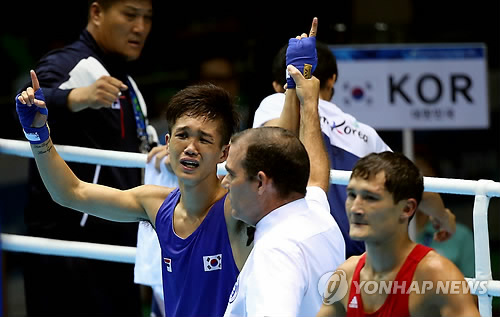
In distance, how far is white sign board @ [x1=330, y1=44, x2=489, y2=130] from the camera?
6266 mm

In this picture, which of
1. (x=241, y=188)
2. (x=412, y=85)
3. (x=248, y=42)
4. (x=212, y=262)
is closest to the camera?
(x=241, y=188)

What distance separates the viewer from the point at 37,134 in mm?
3562

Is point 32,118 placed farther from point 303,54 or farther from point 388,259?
point 388,259

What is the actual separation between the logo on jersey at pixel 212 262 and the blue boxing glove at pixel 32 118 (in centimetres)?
77

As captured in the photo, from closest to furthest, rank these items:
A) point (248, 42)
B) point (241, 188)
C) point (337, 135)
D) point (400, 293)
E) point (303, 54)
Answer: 1. point (400, 293)
2. point (241, 188)
3. point (303, 54)
4. point (337, 135)
5. point (248, 42)

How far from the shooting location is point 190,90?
356 cm

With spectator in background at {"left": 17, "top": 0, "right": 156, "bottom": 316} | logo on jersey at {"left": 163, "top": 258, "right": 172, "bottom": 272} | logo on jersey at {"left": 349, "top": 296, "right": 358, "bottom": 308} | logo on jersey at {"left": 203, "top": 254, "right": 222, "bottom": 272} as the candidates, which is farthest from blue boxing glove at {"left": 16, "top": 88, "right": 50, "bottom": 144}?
logo on jersey at {"left": 349, "top": 296, "right": 358, "bottom": 308}

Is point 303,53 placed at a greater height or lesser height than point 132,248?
greater

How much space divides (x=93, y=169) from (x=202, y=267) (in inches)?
56.1

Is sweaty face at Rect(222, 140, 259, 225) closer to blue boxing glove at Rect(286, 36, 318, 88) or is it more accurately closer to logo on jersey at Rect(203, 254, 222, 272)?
logo on jersey at Rect(203, 254, 222, 272)

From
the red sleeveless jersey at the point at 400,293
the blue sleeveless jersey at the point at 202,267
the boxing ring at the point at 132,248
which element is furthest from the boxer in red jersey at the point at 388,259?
the boxing ring at the point at 132,248

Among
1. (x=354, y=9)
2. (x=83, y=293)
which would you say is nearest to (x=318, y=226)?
(x=83, y=293)

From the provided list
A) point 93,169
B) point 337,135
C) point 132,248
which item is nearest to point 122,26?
point 93,169

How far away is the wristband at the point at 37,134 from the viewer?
356 cm
